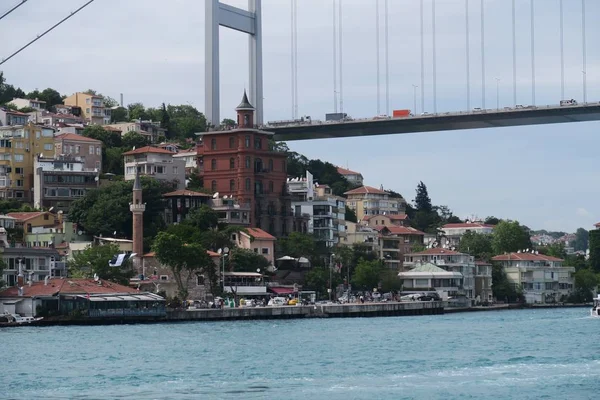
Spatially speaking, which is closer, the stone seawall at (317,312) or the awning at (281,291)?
the stone seawall at (317,312)

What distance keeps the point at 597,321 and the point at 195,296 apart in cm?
1710

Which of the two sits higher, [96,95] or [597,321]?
[96,95]

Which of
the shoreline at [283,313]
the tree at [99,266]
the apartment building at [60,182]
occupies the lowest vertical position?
the shoreline at [283,313]

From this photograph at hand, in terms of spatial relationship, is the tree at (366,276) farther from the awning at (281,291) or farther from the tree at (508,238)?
the tree at (508,238)

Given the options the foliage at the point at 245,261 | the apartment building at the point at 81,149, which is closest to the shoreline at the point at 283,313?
the foliage at the point at 245,261

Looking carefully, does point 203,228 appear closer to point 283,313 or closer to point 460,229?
point 283,313

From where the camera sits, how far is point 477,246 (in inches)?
3652

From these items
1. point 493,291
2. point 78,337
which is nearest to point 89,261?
point 78,337

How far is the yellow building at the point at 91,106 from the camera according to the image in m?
96.6

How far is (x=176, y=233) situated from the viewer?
210ft

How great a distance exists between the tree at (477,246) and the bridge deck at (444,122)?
482 inches

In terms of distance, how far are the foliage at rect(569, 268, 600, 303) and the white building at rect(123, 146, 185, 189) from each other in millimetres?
28636

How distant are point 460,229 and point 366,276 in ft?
118

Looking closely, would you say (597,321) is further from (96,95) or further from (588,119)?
(96,95)
